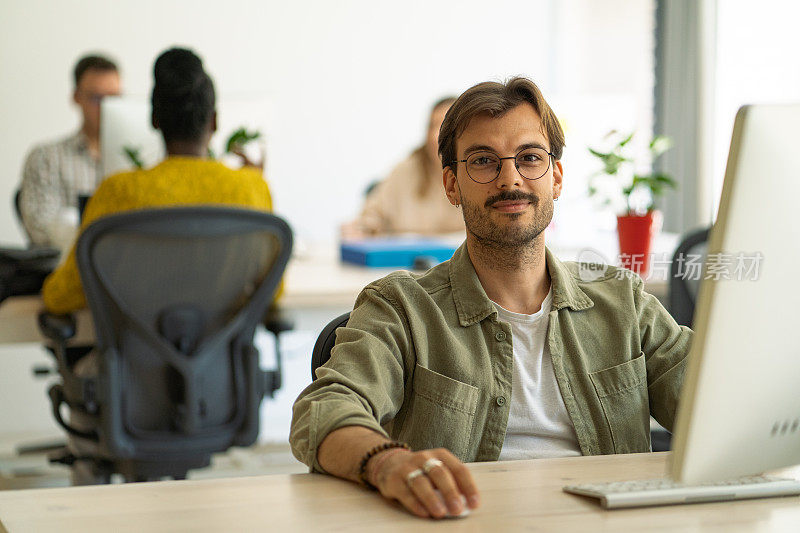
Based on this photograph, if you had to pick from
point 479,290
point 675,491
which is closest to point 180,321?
point 479,290

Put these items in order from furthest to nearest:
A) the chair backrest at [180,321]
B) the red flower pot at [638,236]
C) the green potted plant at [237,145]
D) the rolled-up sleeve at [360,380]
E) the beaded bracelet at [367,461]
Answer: the green potted plant at [237,145], the red flower pot at [638,236], the chair backrest at [180,321], the rolled-up sleeve at [360,380], the beaded bracelet at [367,461]

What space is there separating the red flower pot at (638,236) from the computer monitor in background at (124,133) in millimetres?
1353

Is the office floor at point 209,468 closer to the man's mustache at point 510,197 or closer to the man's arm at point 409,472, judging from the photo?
the man's mustache at point 510,197

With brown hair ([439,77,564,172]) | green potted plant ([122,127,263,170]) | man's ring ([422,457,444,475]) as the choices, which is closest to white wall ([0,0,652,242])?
green potted plant ([122,127,263,170])

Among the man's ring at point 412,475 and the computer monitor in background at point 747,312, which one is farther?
the man's ring at point 412,475

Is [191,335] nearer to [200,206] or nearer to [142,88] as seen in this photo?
[200,206]

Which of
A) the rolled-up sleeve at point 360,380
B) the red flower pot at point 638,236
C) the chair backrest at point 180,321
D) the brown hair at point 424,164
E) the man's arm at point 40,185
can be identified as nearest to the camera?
the rolled-up sleeve at point 360,380

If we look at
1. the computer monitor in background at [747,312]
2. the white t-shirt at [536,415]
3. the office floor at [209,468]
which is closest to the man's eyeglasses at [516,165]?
the white t-shirt at [536,415]

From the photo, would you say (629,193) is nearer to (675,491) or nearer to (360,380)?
(360,380)

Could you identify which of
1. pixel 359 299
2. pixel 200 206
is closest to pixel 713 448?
pixel 359 299

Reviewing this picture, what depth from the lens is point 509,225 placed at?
1.37 m

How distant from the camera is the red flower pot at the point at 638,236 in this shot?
261 cm

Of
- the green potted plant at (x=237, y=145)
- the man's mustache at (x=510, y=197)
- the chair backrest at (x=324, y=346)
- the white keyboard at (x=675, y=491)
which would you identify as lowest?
the white keyboard at (x=675, y=491)

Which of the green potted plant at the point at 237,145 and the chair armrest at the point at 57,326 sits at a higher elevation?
the green potted plant at the point at 237,145
